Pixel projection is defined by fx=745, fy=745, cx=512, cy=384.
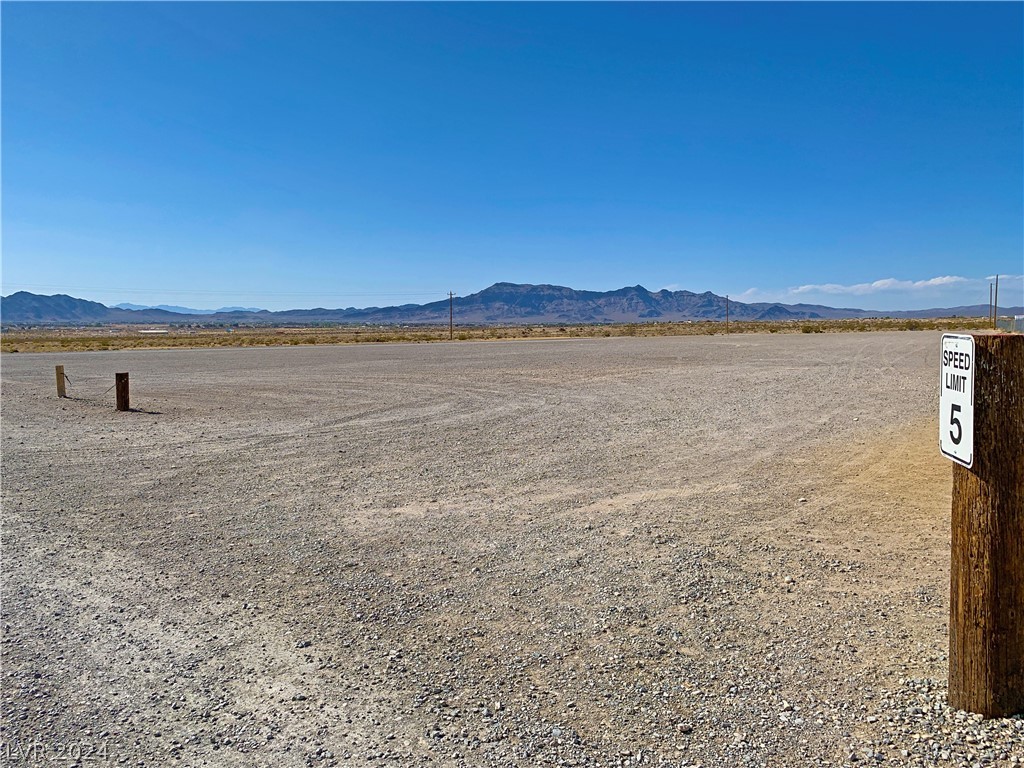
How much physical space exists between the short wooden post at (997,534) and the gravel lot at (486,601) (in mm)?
200

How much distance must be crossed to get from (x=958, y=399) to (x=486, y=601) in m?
3.15

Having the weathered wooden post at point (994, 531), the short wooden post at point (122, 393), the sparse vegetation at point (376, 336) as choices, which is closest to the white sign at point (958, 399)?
the weathered wooden post at point (994, 531)

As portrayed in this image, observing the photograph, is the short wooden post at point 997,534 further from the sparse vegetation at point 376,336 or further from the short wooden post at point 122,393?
the sparse vegetation at point 376,336

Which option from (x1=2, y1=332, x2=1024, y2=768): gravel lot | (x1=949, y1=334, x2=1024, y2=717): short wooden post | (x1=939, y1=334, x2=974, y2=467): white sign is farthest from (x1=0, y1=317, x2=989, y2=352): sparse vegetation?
(x1=949, y1=334, x2=1024, y2=717): short wooden post

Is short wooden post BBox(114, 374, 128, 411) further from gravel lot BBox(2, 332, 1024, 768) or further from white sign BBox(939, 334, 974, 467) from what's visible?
white sign BBox(939, 334, 974, 467)

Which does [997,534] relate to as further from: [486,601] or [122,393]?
[122,393]

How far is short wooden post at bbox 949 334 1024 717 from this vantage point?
135 inches

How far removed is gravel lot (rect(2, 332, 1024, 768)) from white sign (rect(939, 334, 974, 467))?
4.10 ft

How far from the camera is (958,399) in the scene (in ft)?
11.9

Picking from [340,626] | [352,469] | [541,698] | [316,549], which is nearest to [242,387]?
[352,469]

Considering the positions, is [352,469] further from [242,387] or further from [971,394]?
[242,387]

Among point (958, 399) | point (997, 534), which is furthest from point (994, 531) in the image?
point (958, 399)

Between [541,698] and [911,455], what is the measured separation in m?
7.67

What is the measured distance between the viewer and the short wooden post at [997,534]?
3436 millimetres
